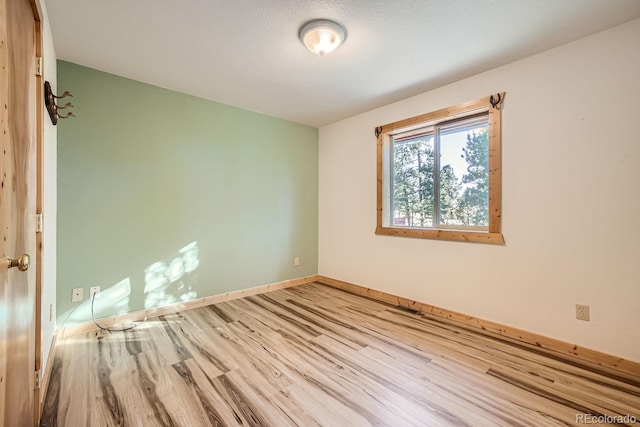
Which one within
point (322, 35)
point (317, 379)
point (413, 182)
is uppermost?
point (322, 35)

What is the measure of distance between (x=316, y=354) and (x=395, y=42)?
258cm

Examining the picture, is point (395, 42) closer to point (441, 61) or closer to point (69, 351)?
point (441, 61)

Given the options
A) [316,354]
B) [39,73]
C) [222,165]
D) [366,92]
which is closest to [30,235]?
[39,73]

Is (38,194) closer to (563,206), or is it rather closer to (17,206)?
(17,206)

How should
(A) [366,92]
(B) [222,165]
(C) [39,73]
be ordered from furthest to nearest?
(B) [222,165] < (A) [366,92] < (C) [39,73]

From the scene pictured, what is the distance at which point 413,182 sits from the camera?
3.36 metres

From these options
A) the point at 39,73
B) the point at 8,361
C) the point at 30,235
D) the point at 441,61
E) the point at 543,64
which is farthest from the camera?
the point at 441,61

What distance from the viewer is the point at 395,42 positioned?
2.14 meters

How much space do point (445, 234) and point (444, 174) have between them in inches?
27.1

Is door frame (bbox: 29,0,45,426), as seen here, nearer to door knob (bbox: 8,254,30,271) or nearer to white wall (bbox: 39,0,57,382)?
white wall (bbox: 39,0,57,382)

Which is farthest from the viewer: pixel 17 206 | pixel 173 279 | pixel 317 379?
pixel 173 279

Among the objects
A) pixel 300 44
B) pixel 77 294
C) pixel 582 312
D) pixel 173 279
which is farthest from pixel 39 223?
pixel 582 312

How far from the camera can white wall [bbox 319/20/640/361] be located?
193 cm

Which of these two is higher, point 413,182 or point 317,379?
point 413,182
